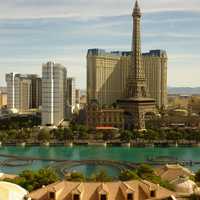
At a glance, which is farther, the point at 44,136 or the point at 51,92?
the point at 51,92

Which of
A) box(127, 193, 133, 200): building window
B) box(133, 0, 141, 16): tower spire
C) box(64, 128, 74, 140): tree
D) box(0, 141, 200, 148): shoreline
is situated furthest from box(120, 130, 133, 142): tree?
box(127, 193, 133, 200): building window

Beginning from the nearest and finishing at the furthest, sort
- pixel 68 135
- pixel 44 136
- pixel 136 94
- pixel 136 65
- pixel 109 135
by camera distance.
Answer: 1. pixel 44 136
2. pixel 68 135
3. pixel 109 135
4. pixel 136 94
5. pixel 136 65

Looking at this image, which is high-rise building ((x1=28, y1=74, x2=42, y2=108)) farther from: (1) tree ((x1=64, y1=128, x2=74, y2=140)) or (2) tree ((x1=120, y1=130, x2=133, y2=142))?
(2) tree ((x1=120, y1=130, x2=133, y2=142))

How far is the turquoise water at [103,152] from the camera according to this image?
43.7 m

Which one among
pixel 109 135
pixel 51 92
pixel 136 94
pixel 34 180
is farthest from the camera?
pixel 136 94

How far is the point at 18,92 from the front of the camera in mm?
76438

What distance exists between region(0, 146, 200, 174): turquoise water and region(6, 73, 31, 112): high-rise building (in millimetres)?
25901

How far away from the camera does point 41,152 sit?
47.2m

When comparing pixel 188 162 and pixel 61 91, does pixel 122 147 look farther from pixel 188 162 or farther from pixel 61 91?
pixel 61 91

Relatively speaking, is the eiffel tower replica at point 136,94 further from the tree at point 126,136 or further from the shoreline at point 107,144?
the shoreline at point 107,144

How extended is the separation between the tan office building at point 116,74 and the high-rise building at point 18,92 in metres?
9.67

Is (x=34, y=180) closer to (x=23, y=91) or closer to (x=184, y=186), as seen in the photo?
(x=184, y=186)

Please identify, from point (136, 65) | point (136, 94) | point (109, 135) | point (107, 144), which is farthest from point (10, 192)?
point (136, 65)

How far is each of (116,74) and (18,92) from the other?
14.8 metres
